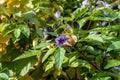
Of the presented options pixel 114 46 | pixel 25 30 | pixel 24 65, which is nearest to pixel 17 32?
pixel 25 30

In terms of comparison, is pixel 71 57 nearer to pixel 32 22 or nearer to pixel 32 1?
pixel 32 22

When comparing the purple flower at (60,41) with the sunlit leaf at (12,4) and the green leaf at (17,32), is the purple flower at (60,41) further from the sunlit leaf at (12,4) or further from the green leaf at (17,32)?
the sunlit leaf at (12,4)

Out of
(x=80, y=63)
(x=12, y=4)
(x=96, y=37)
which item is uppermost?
(x=12, y=4)

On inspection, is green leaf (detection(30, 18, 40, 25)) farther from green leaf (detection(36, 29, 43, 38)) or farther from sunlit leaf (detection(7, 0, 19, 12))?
sunlit leaf (detection(7, 0, 19, 12))

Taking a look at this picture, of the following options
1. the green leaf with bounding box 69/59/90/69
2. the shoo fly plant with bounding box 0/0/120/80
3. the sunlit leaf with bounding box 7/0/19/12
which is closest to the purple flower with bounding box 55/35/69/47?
the shoo fly plant with bounding box 0/0/120/80

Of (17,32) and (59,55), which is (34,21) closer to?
(17,32)

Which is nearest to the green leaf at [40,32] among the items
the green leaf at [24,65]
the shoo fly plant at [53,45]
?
the shoo fly plant at [53,45]

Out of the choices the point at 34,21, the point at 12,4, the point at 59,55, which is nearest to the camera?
the point at 59,55

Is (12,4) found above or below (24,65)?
above
